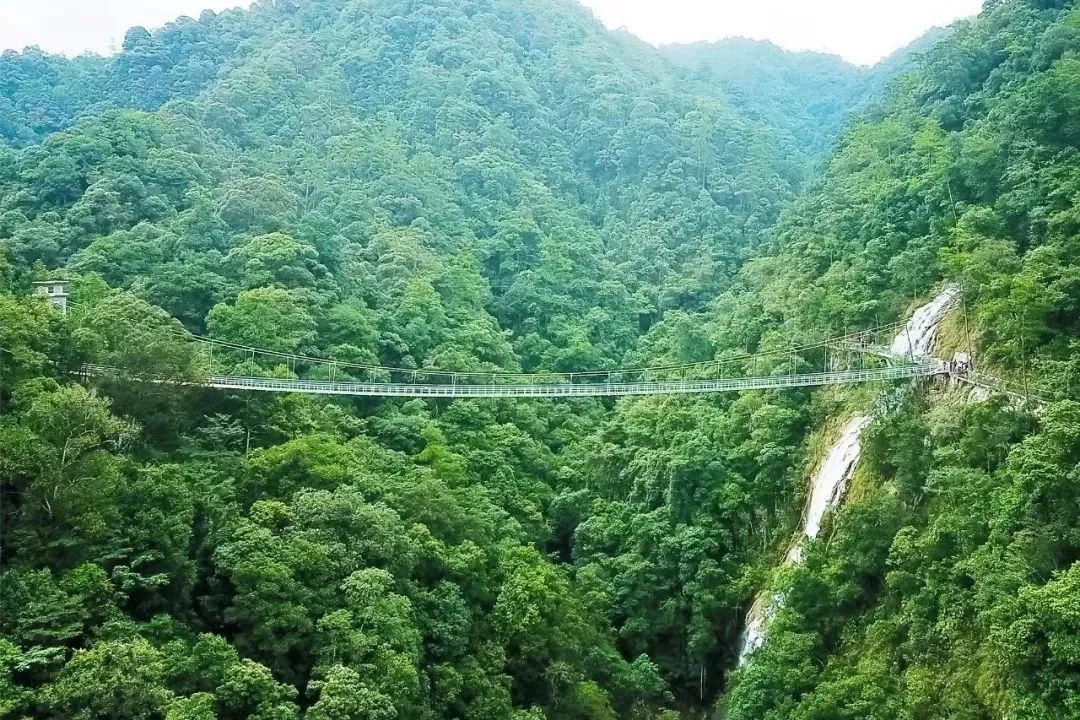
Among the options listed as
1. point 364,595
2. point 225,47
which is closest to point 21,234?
point 364,595

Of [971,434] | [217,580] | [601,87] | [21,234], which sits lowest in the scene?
[217,580]

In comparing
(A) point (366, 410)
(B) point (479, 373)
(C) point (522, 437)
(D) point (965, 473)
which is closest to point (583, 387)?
(C) point (522, 437)

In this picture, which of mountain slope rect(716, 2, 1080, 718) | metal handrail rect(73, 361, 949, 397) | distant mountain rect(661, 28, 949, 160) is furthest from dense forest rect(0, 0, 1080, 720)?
distant mountain rect(661, 28, 949, 160)

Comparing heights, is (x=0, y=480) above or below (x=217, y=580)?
above

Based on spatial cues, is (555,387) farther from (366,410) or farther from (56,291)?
(56,291)

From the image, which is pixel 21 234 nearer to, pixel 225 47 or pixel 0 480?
pixel 0 480

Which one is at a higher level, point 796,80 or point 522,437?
point 796,80
